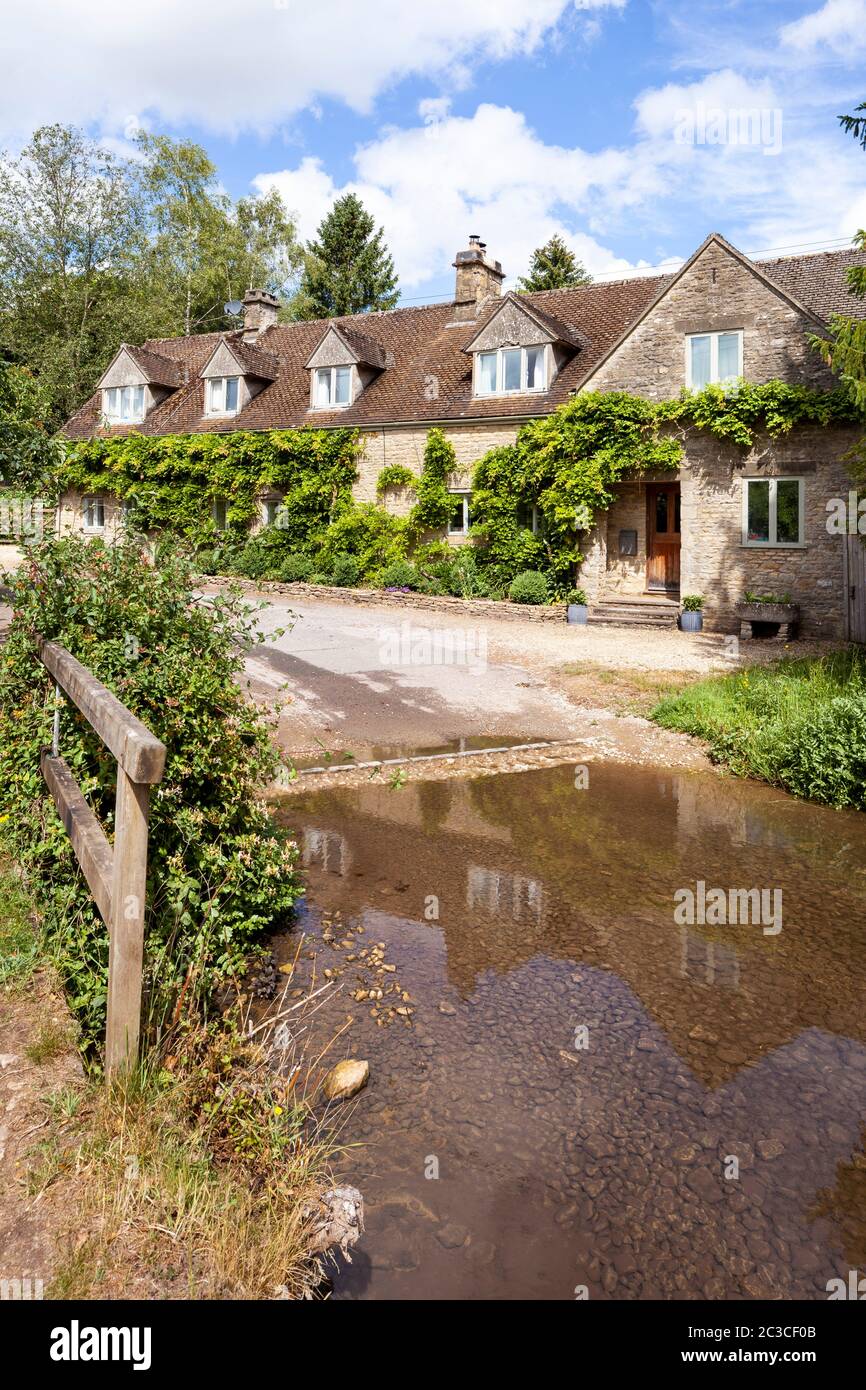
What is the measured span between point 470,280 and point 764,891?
2559 centimetres

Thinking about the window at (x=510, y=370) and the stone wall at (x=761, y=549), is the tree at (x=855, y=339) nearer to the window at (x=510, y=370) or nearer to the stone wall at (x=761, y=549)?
the stone wall at (x=761, y=549)

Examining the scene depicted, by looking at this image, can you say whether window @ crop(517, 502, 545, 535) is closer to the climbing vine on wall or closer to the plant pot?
the plant pot

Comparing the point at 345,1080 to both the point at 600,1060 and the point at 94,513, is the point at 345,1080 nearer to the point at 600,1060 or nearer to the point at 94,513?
the point at 600,1060

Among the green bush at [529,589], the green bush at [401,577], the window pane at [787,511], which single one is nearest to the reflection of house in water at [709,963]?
the window pane at [787,511]

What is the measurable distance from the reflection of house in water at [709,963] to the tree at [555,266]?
40.9m

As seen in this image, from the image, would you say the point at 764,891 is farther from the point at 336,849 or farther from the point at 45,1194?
the point at 45,1194

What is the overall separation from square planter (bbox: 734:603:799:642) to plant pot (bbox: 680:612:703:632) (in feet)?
2.95

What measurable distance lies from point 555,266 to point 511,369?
2075 cm

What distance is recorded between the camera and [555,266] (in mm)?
42031

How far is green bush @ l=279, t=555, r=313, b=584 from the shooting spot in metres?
26.3

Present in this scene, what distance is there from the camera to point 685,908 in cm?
713

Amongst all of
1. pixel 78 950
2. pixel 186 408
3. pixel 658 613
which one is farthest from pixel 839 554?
pixel 186 408

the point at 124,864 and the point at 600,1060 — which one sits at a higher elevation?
the point at 124,864

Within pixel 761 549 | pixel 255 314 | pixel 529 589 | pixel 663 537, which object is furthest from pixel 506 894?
pixel 255 314
